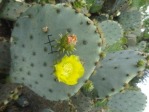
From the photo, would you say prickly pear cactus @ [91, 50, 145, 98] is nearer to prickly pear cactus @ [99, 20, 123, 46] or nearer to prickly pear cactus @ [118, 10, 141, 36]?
prickly pear cactus @ [99, 20, 123, 46]

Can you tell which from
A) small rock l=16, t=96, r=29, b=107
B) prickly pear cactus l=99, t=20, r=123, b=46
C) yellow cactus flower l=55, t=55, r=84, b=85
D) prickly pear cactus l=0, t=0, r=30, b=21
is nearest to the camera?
yellow cactus flower l=55, t=55, r=84, b=85

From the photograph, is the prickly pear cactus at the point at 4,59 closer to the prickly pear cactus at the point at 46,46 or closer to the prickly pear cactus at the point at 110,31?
the prickly pear cactus at the point at 46,46

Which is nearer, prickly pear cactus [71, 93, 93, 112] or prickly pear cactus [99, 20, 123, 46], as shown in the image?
prickly pear cactus [71, 93, 93, 112]

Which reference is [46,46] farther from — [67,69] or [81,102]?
[81,102]

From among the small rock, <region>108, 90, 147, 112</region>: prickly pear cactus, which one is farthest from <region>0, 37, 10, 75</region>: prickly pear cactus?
<region>108, 90, 147, 112</region>: prickly pear cactus

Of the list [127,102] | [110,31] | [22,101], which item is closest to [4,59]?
[22,101]

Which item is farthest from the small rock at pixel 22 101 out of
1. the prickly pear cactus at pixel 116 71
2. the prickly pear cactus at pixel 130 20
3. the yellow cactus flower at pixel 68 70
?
the prickly pear cactus at pixel 130 20
